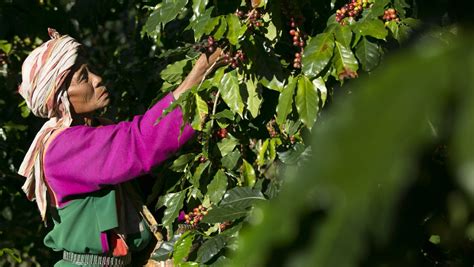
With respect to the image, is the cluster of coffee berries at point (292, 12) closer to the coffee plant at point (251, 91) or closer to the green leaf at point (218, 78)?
the coffee plant at point (251, 91)

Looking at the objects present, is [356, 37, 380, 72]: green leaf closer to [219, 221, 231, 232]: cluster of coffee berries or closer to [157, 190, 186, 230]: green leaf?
[219, 221, 231, 232]: cluster of coffee berries

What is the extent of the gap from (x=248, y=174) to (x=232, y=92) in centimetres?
32

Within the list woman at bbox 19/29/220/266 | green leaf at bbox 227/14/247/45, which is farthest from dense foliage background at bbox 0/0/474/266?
woman at bbox 19/29/220/266

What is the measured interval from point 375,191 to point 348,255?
0.15ft

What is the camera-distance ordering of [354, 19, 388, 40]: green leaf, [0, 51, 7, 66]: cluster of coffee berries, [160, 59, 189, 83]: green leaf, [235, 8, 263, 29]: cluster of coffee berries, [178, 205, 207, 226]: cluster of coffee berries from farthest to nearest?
[0, 51, 7, 66]: cluster of coffee berries < [160, 59, 189, 83]: green leaf < [178, 205, 207, 226]: cluster of coffee berries < [235, 8, 263, 29]: cluster of coffee berries < [354, 19, 388, 40]: green leaf

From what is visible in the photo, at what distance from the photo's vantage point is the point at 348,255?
0.60 m

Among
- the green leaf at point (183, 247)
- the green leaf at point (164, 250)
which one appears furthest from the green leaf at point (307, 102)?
the green leaf at point (164, 250)

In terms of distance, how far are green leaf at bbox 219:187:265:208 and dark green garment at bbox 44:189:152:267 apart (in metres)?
0.55

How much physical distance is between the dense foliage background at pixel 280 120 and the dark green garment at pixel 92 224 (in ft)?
0.30

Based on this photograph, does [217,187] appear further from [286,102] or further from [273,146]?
[286,102]

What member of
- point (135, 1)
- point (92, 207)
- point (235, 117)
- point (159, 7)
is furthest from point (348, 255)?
point (135, 1)

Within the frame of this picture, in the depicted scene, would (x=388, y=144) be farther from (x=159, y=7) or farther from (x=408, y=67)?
(x=159, y=7)

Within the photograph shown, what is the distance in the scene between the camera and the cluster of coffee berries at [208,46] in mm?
2414

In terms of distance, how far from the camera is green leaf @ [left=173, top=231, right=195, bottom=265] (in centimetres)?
249
